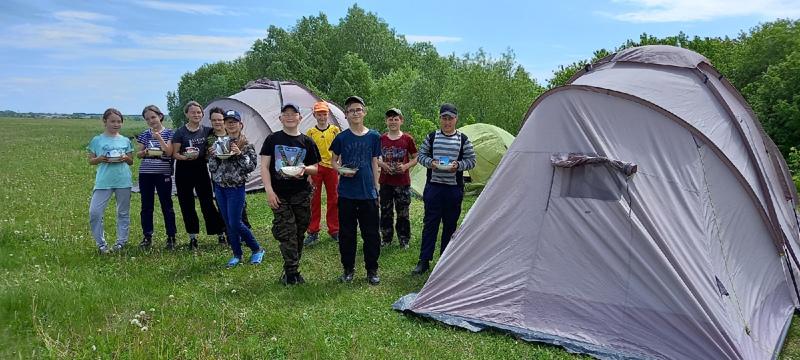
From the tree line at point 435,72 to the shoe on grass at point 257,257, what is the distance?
9.23 meters

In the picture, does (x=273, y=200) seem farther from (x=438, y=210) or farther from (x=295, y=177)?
(x=438, y=210)

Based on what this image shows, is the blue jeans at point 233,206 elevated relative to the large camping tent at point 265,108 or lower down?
lower down

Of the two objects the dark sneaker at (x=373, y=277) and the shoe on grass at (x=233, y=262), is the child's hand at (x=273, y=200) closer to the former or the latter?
the dark sneaker at (x=373, y=277)

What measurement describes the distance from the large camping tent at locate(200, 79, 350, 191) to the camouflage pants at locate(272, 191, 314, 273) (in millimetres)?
6590

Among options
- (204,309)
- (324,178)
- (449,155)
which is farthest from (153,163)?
(449,155)

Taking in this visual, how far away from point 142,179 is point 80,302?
237 centimetres

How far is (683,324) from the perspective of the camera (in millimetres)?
3699

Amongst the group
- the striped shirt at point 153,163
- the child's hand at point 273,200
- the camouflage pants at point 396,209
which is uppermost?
the striped shirt at point 153,163

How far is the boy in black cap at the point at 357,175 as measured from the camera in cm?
520

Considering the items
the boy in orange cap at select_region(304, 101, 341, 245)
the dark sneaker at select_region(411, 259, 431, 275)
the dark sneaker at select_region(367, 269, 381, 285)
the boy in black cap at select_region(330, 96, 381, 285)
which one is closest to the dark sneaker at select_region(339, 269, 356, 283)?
the dark sneaker at select_region(367, 269, 381, 285)

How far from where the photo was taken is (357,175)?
5.19 m

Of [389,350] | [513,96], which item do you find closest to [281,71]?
[513,96]

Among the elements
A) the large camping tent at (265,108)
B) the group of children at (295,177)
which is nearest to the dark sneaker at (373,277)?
the group of children at (295,177)

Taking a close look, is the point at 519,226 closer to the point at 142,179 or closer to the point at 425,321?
the point at 425,321
